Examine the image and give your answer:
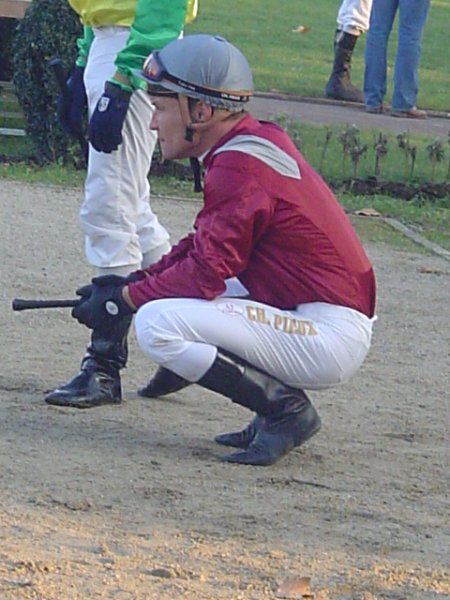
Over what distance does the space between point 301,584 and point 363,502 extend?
822mm

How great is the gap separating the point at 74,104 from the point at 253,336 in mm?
1366

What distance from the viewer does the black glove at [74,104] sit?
5.53m

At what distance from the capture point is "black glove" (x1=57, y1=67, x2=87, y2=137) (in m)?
5.53

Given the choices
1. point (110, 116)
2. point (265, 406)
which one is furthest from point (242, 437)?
point (110, 116)

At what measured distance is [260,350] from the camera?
4.69 meters

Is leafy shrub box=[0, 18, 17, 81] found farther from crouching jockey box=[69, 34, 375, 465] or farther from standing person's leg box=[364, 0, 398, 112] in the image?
crouching jockey box=[69, 34, 375, 465]

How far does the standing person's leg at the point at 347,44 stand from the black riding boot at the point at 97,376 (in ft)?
30.4

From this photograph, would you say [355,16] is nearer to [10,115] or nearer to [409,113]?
[409,113]

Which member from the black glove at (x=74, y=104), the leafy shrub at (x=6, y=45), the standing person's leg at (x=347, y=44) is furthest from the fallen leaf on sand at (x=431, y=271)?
the standing person's leg at (x=347, y=44)

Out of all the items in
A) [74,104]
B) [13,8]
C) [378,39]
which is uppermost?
[74,104]

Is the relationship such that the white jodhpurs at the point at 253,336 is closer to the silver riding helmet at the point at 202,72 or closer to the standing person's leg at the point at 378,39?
the silver riding helmet at the point at 202,72

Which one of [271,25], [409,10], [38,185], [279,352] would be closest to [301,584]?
[279,352]

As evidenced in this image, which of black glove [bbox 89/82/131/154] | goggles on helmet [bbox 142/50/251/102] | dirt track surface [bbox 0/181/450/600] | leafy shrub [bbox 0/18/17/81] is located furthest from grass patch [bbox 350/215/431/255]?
leafy shrub [bbox 0/18/17/81]

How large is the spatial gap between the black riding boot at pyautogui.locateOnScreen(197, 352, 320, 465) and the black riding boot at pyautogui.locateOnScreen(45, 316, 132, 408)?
0.70 metres
